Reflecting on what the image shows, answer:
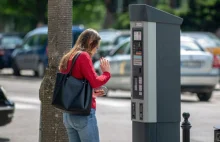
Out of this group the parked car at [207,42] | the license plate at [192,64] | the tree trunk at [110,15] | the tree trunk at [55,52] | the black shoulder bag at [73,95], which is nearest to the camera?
the black shoulder bag at [73,95]

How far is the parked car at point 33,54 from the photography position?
2861 cm

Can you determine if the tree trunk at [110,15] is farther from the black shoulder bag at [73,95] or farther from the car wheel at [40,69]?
the black shoulder bag at [73,95]

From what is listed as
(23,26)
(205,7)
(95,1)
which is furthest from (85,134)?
(23,26)

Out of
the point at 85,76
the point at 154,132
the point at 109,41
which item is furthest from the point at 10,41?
the point at 85,76

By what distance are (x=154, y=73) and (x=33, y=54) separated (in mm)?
21193

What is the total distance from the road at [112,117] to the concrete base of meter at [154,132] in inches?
154

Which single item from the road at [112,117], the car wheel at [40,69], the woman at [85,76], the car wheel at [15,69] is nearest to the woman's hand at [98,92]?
the woman at [85,76]

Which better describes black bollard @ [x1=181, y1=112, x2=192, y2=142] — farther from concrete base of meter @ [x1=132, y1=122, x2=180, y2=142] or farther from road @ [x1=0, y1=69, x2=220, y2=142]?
road @ [x1=0, y1=69, x2=220, y2=142]

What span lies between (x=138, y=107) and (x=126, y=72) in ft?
37.3

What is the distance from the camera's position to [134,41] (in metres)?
8.02

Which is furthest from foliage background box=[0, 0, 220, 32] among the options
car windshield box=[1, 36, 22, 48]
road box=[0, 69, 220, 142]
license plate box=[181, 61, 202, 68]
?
license plate box=[181, 61, 202, 68]

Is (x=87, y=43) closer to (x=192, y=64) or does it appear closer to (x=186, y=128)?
(x=186, y=128)

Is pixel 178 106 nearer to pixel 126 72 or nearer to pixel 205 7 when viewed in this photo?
pixel 126 72

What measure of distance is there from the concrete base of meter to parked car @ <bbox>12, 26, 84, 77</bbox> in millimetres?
20319
